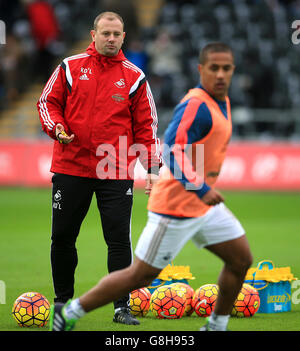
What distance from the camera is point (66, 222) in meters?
7.32

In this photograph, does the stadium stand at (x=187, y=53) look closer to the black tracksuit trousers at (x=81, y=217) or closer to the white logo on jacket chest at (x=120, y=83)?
the white logo on jacket chest at (x=120, y=83)

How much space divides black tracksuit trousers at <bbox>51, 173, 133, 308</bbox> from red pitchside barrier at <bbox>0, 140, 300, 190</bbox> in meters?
13.7

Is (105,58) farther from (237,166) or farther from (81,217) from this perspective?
(237,166)

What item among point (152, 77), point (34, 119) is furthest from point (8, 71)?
point (152, 77)

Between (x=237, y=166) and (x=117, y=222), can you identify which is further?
(x=237, y=166)

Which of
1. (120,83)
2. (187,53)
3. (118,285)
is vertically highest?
(187,53)

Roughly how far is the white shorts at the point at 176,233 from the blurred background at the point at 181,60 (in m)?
15.0

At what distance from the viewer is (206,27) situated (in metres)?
24.8

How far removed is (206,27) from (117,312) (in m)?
18.5

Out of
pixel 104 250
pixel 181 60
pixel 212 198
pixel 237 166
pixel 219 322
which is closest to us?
pixel 212 198

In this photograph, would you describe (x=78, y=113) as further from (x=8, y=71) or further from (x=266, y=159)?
(x=8, y=71)

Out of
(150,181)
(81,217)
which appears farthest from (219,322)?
(81,217)

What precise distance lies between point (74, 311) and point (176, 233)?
1010 millimetres
